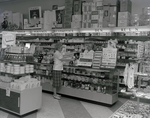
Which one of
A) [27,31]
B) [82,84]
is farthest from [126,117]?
[27,31]

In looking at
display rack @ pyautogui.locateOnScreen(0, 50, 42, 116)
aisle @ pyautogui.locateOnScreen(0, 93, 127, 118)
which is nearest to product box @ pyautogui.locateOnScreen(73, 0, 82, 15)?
display rack @ pyautogui.locateOnScreen(0, 50, 42, 116)

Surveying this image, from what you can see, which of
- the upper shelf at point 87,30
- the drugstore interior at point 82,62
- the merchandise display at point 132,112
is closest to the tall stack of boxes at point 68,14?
the drugstore interior at point 82,62

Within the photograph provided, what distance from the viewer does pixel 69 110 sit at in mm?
4820

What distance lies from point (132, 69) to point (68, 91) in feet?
10.9

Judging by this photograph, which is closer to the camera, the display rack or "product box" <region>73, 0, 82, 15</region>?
the display rack

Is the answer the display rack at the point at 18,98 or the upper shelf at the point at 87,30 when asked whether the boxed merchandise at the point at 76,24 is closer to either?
the upper shelf at the point at 87,30

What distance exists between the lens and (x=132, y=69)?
Result: 318 cm

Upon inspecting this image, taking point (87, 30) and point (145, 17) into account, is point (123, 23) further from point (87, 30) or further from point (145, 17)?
point (87, 30)

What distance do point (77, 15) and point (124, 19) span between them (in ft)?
6.61

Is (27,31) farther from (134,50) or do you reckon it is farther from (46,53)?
(134,50)

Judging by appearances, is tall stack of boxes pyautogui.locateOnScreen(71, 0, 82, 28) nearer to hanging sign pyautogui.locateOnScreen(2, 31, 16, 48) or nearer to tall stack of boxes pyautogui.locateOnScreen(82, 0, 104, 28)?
tall stack of boxes pyautogui.locateOnScreen(82, 0, 104, 28)

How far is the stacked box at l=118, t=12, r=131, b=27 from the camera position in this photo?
598 cm

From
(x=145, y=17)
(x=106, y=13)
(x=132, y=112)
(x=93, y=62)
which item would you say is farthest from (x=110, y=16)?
(x=132, y=112)

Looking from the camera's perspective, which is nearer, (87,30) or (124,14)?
(124,14)
